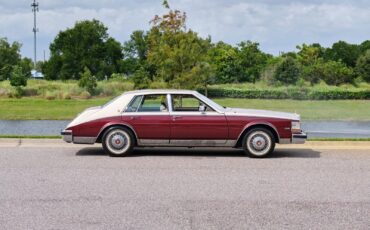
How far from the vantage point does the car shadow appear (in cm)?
1122

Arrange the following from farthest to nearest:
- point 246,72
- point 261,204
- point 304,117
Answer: point 246,72 → point 304,117 → point 261,204

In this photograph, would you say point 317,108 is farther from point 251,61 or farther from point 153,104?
point 251,61

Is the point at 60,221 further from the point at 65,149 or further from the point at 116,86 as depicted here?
the point at 116,86

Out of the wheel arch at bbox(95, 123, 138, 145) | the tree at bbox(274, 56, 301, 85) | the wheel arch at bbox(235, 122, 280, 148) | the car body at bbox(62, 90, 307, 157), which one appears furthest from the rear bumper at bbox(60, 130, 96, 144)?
the tree at bbox(274, 56, 301, 85)

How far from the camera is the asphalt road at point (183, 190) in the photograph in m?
6.10

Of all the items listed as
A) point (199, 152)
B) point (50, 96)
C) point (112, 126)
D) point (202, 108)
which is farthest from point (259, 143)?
point (50, 96)

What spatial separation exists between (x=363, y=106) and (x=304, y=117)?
8.89 m

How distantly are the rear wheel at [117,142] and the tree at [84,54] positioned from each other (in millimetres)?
64347

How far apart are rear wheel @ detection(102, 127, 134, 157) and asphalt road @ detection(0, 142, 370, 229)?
0.77ft

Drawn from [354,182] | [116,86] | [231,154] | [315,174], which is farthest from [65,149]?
[116,86]

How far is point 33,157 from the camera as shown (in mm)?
10656

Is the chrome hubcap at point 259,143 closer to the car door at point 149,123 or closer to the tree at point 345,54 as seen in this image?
the car door at point 149,123

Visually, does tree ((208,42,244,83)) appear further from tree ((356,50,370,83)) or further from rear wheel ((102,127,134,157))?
rear wheel ((102,127,134,157))

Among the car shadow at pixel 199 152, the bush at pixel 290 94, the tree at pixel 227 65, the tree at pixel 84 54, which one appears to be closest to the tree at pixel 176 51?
the bush at pixel 290 94
